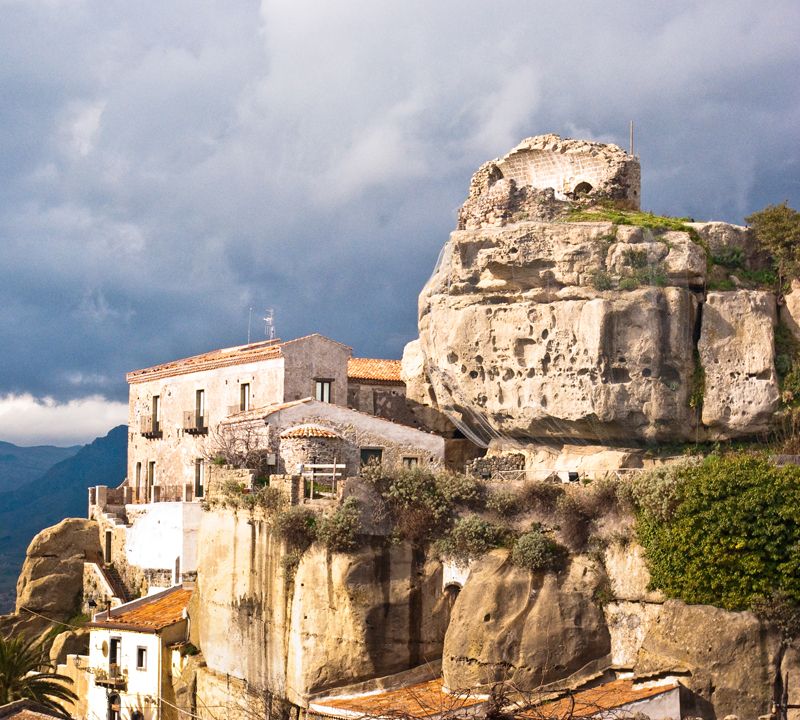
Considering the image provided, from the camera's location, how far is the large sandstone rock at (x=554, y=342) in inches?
1152

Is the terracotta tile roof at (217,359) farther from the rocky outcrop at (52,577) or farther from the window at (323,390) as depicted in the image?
the rocky outcrop at (52,577)

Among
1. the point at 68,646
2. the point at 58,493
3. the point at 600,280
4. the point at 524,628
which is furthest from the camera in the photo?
the point at 58,493

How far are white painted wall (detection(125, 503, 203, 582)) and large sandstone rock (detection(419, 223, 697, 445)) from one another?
9.07 m

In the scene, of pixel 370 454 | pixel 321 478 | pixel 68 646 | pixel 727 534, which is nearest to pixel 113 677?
pixel 68 646

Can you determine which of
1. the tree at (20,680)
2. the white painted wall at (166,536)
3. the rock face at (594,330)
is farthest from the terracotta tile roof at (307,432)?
the tree at (20,680)

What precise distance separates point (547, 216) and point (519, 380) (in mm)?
4954

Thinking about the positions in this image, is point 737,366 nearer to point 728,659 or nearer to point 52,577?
point 728,659

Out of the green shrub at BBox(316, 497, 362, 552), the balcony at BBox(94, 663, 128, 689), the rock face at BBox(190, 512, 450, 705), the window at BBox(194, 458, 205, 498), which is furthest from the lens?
the window at BBox(194, 458, 205, 498)

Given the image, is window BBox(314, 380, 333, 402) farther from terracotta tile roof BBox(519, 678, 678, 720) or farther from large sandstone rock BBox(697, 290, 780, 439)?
terracotta tile roof BBox(519, 678, 678, 720)

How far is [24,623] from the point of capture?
38969 mm

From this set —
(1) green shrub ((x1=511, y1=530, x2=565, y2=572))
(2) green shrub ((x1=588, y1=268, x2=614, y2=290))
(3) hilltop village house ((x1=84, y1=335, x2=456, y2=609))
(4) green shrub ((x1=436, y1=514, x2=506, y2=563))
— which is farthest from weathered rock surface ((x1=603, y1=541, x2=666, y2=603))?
(3) hilltop village house ((x1=84, y1=335, x2=456, y2=609))

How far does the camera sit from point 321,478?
29.3 m

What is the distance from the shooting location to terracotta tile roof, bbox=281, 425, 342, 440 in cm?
3056

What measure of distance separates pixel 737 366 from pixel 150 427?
21.7 metres
